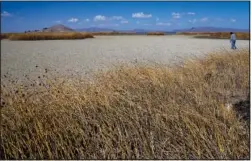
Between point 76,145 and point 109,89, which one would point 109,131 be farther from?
point 109,89

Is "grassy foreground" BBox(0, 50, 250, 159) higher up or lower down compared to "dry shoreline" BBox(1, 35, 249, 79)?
higher up

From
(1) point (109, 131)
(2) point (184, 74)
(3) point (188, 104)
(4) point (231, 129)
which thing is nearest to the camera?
(4) point (231, 129)

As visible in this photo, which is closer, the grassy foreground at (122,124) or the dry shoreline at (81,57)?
the grassy foreground at (122,124)

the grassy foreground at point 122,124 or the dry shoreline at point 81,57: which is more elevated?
the grassy foreground at point 122,124

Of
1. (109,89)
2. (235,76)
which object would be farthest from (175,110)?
(235,76)

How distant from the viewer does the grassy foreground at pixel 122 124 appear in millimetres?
3736

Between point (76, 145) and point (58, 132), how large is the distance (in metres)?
0.40

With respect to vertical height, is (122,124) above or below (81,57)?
above

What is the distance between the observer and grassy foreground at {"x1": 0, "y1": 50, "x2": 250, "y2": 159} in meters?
3.74

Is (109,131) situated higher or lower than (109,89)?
lower

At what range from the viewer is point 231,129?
154 inches

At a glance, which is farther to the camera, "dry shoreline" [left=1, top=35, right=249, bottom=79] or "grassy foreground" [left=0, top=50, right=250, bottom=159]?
"dry shoreline" [left=1, top=35, right=249, bottom=79]

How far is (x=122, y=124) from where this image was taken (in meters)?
4.30

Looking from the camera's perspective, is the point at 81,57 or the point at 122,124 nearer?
the point at 122,124
